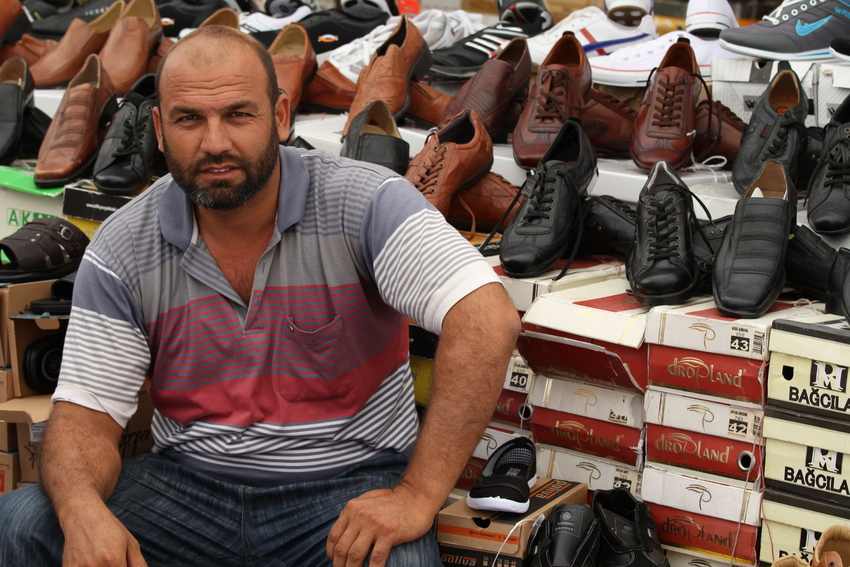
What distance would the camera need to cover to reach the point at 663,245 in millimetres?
2447

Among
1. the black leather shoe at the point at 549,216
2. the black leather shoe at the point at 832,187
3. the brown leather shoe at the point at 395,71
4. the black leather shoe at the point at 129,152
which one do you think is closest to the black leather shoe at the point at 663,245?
the black leather shoe at the point at 549,216

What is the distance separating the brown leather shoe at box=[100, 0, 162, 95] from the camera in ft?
14.1

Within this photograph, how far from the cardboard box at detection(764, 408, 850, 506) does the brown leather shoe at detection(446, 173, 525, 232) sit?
1.06 m

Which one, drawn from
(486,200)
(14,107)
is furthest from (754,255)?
(14,107)

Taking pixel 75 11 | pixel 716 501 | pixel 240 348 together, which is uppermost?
pixel 240 348

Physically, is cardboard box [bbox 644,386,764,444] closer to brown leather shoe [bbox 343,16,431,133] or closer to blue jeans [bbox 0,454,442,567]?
blue jeans [bbox 0,454,442,567]

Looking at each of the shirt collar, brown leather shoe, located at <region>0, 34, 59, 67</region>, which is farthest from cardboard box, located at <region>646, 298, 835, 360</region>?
brown leather shoe, located at <region>0, 34, 59, 67</region>

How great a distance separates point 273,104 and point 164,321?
442mm

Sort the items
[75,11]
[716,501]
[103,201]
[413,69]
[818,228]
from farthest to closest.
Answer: [75,11] < [413,69] < [103,201] < [818,228] < [716,501]

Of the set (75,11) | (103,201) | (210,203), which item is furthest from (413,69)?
(75,11)

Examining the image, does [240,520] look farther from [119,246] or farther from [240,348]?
[119,246]

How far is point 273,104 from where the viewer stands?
212 cm

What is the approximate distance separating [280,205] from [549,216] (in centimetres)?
78

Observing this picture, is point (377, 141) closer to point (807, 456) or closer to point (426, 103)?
point (426, 103)
